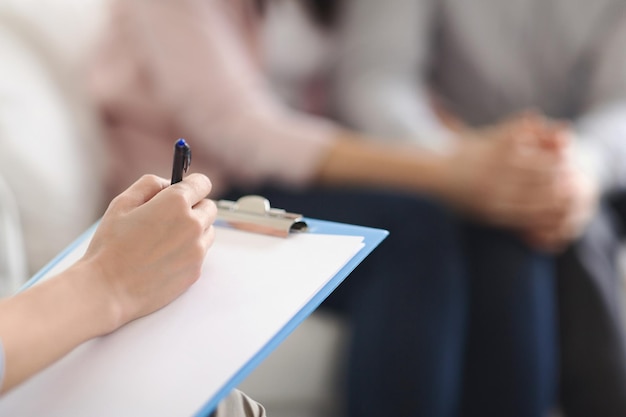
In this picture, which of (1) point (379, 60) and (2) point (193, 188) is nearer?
(2) point (193, 188)

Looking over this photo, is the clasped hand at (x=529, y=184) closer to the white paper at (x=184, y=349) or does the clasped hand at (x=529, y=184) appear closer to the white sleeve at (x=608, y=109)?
the white sleeve at (x=608, y=109)

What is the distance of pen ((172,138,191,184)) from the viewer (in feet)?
1.36

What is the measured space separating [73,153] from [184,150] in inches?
18.9

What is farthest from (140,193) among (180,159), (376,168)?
(376,168)

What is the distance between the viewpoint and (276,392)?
74cm

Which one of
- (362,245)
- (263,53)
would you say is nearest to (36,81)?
(263,53)

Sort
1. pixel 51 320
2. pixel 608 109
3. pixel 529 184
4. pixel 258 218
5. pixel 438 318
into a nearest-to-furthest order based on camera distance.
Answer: pixel 51 320 → pixel 258 218 → pixel 438 318 → pixel 529 184 → pixel 608 109

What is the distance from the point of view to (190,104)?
36.5 inches

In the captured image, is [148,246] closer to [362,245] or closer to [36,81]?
[362,245]

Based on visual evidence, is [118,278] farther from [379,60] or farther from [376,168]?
[379,60]

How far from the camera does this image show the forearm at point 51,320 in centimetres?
35

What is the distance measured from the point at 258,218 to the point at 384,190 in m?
0.45

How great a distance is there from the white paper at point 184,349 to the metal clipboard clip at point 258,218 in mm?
40

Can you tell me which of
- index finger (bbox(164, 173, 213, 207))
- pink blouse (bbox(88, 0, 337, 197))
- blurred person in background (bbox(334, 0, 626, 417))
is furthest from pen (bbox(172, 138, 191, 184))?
blurred person in background (bbox(334, 0, 626, 417))
